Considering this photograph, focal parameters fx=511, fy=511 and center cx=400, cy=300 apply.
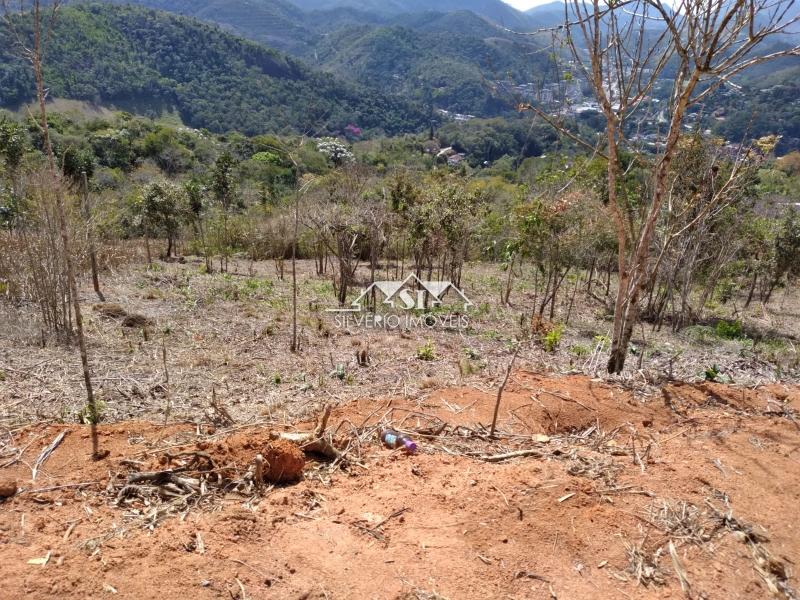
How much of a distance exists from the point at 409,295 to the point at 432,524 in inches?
377

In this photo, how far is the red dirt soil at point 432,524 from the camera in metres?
2.40

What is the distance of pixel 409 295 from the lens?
40.3 ft

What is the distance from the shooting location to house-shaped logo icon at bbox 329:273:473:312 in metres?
11.6

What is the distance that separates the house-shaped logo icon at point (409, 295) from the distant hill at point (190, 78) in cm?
4418

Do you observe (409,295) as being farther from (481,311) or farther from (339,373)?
(339,373)

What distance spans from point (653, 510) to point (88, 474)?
334 centimetres

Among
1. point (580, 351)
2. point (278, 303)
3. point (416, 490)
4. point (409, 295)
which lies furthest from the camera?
point (409, 295)

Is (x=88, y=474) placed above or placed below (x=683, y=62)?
below

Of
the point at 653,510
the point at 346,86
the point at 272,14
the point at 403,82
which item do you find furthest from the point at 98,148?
the point at 272,14

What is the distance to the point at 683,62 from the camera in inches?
159

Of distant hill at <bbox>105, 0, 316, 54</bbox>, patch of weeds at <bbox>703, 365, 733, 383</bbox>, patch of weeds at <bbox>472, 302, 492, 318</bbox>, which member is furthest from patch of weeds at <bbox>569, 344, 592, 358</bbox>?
distant hill at <bbox>105, 0, 316, 54</bbox>

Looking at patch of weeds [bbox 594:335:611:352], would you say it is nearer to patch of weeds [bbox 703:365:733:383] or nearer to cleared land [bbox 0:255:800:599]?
cleared land [bbox 0:255:800:599]

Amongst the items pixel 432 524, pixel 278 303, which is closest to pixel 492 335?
pixel 278 303

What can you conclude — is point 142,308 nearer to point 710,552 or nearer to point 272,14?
point 710,552
